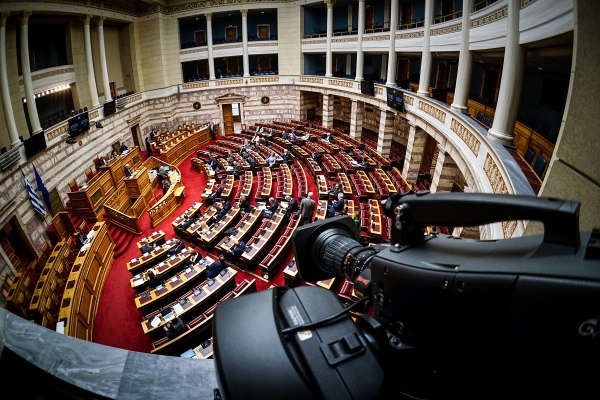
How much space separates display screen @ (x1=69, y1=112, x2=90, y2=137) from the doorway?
10.7 m

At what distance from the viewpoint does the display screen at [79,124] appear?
13125 mm

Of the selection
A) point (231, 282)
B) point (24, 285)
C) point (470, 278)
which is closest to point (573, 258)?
point (470, 278)

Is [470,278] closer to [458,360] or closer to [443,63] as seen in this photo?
[458,360]

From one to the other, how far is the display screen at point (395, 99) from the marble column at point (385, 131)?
4.48ft

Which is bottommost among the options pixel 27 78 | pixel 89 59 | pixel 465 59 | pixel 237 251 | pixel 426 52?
pixel 237 251

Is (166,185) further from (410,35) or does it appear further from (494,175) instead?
(494,175)

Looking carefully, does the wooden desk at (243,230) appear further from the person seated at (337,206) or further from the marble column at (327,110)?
the marble column at (327,110)

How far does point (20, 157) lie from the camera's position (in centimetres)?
1055

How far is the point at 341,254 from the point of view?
5.74 feet

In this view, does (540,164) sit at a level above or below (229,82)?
below

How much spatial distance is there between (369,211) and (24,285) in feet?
34.5

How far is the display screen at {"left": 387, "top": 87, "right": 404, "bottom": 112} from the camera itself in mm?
13500

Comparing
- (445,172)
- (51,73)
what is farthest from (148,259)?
(51,73)

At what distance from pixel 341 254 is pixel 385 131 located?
50.8 ft
